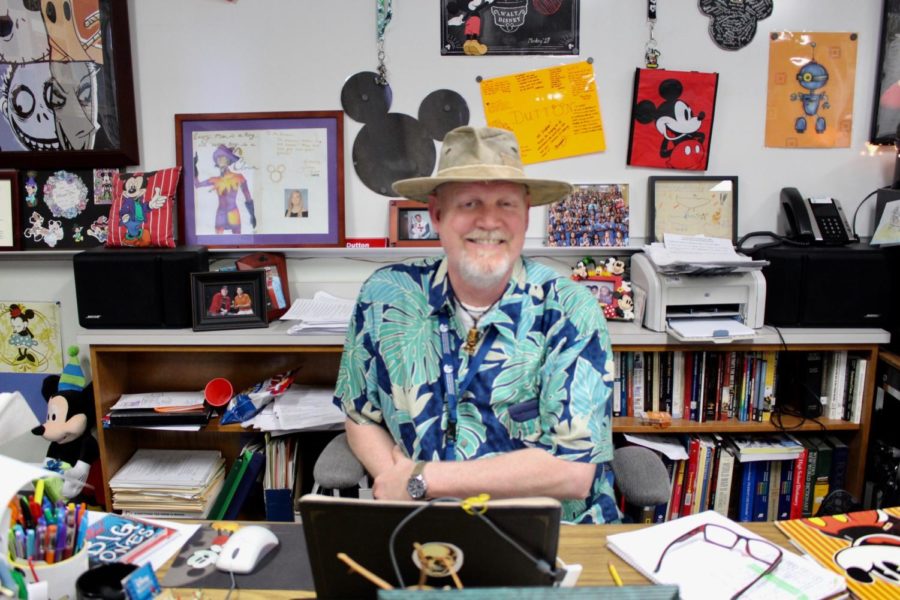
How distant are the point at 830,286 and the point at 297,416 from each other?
1.75 metres

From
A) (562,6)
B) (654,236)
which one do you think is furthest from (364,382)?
(562,6)

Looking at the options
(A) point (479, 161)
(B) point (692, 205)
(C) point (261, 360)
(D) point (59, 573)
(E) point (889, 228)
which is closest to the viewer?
(D) point (59, 573)

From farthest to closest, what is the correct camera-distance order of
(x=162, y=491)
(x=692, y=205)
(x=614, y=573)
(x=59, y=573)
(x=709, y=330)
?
(x=692, y=205)
(x=162, y=491)
(x=709, y=330)
(x=614, y=573)
(x=59, y=573)

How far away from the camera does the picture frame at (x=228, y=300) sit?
6.57ft

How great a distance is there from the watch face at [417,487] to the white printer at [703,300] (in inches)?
42.2

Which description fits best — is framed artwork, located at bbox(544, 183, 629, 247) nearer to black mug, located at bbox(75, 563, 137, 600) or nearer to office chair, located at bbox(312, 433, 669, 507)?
office chair, located at bbox(312, 433, 669, 507)

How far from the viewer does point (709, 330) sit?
1.88 m

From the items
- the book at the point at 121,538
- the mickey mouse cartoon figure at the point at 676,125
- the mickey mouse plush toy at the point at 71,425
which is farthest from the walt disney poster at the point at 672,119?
the mickey mouse plush toy at the point at 71,425

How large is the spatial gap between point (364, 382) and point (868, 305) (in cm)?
161

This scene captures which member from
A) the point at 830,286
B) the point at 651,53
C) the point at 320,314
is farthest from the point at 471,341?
the point at 651,53

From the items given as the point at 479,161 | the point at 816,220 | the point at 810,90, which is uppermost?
the point at 810,90

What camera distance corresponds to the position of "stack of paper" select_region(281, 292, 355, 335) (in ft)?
6.46

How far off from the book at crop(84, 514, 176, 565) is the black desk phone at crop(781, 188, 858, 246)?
2.07 meters

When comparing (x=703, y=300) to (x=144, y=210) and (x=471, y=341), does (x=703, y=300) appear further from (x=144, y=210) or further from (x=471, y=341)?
(x=144, y=210)
